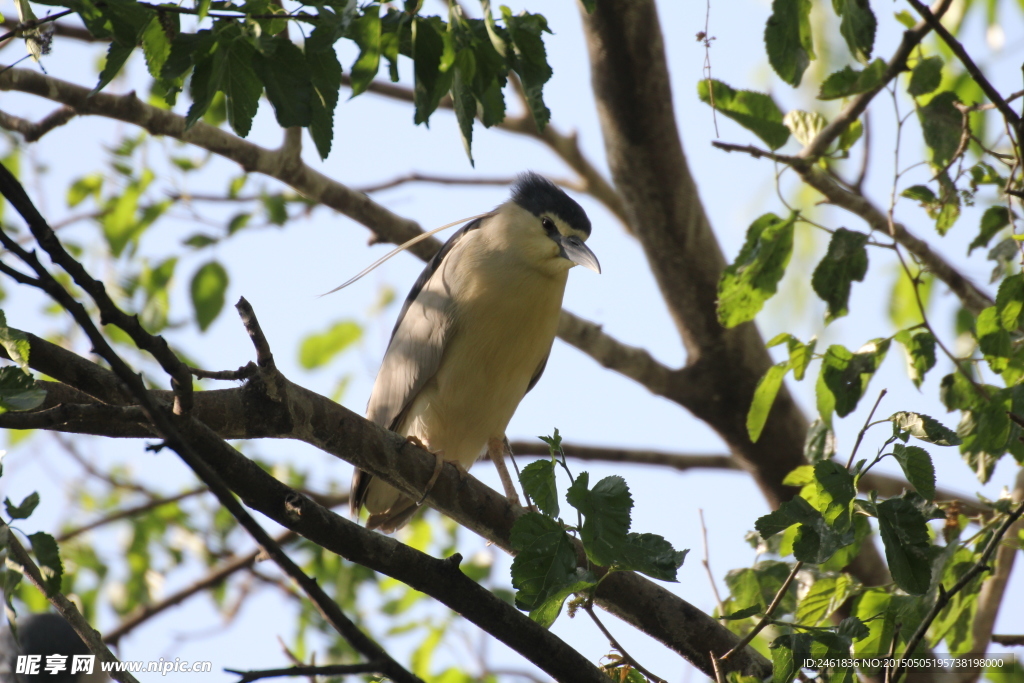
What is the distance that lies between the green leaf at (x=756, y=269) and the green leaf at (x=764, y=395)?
0.20 m

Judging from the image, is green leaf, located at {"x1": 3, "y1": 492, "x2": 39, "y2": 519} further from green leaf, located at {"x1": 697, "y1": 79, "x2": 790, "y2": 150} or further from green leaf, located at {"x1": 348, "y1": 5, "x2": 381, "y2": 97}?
green leaf, located at {"x1": 697, "y1": 79, "x2": 790, "y2": 150}

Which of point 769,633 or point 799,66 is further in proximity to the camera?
point 769,633

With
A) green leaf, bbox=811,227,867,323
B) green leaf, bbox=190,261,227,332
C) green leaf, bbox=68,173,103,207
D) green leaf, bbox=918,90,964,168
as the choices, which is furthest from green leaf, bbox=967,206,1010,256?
green leaf, bbox=68,173,103,207

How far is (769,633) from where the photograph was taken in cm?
367

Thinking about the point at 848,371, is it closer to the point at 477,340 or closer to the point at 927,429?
the point at 927,429

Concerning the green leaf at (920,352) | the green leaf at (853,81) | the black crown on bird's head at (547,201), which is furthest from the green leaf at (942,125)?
the black crown on bird's head at (547,201)

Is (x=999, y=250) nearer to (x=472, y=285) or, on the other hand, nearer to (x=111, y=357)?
(x=472, y=285)

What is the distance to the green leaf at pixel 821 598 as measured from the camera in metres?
2.60

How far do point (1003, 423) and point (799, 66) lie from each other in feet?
3.67

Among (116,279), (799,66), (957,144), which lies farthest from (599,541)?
(116,279)

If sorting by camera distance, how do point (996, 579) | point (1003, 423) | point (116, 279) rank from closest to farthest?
point (1003, 423) → point (996, 579) → point (116, 279)

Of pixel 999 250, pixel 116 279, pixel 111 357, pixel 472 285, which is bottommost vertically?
pixel 111 357

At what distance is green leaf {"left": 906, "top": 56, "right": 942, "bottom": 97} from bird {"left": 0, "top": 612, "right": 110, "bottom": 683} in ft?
10.6

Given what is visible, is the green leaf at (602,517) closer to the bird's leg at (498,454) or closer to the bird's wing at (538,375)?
the bird's leg at (498,454)
